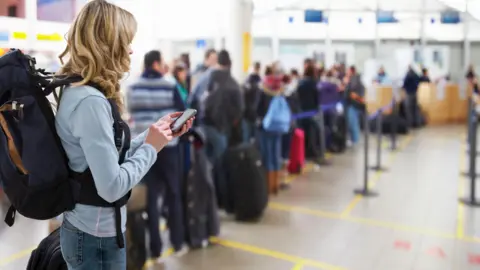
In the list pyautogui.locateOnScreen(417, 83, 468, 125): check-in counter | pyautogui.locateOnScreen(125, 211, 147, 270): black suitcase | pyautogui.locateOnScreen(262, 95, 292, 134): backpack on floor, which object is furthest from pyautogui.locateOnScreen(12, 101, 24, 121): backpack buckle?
pyautogui.locateOnScreen(417, 83, 468, 125): check-in counter

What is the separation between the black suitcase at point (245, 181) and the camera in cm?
476

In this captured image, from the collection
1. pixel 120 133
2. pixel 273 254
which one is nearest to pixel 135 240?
pixel 273 254

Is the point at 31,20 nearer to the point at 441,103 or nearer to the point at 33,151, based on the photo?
the point at 33,151

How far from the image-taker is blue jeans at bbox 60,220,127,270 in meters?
1.61

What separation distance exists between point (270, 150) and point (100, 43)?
4.31 meters

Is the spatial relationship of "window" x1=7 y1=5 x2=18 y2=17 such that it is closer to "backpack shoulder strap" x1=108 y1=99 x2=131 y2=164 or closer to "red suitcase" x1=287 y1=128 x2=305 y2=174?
"backpack shoulder strap" x1=108 y1=99 x2=131 y2=164

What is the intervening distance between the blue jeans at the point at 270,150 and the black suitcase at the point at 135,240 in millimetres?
2451

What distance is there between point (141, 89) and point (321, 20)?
5.58 meters

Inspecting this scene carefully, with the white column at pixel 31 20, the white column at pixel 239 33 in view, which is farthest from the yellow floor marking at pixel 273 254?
the white column at pixel 239 33

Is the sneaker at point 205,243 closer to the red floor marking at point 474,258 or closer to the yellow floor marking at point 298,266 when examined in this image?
the yellow floor marking at point 298,266

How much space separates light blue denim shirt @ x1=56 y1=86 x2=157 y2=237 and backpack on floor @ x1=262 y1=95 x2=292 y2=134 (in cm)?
407

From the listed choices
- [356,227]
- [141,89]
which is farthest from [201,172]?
[356,227]

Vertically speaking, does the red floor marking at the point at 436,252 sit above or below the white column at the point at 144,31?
below

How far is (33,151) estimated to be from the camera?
1504mm
